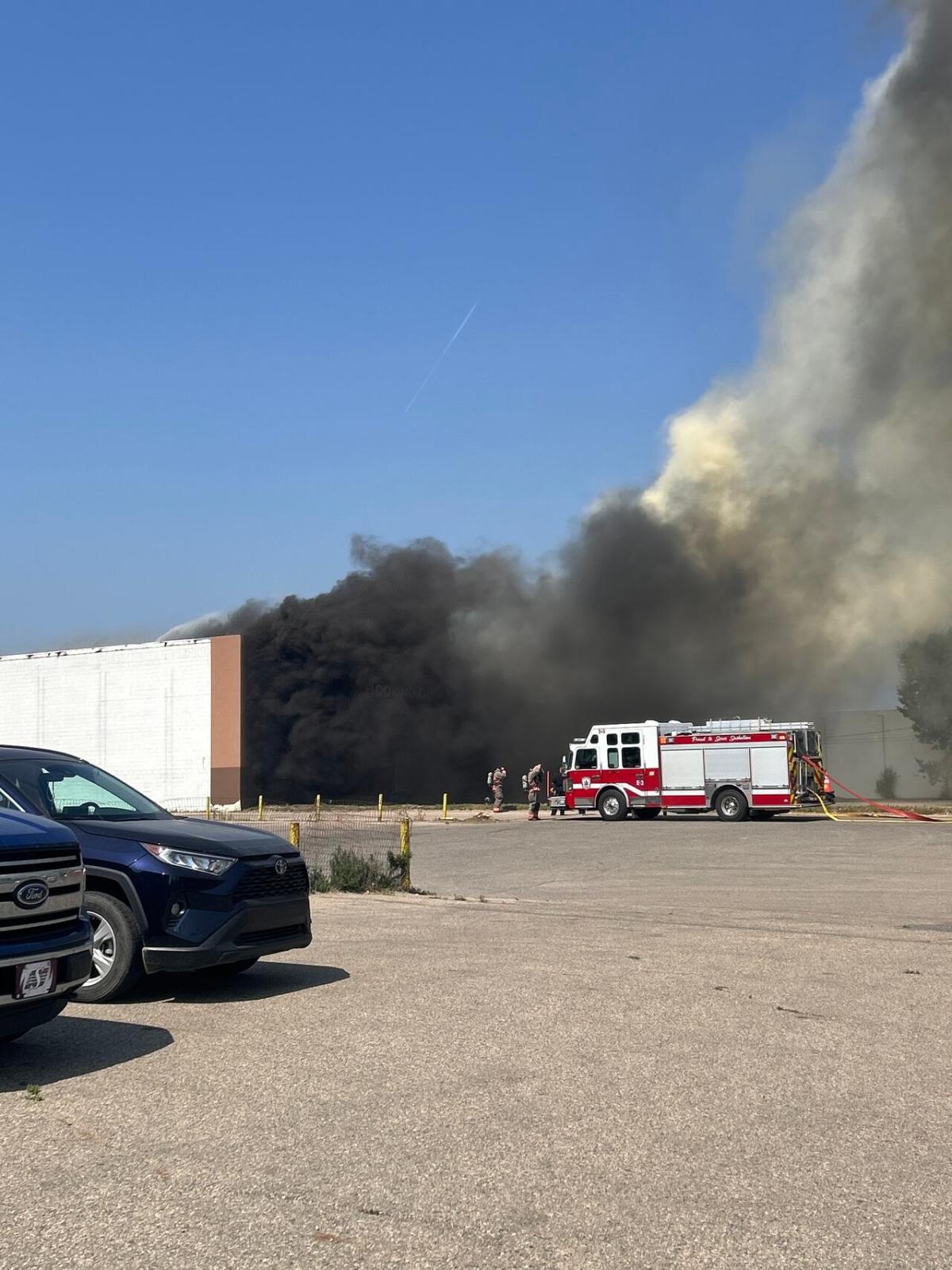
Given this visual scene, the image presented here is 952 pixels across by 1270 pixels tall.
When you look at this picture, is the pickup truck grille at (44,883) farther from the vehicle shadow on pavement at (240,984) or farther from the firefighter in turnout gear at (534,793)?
the firefighter in turnout gear at (534,793)

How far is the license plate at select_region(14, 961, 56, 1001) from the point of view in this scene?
551cm

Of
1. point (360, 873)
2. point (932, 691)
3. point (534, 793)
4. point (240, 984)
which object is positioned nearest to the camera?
point (240, 984)

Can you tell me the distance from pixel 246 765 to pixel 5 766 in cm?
4549

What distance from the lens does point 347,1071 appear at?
18.9 ft

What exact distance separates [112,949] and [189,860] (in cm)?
73

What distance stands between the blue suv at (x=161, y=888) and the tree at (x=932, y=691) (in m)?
55.4

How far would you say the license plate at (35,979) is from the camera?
5508mm

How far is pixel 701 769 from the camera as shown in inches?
1329

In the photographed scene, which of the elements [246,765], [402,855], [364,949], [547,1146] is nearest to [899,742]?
[246,765]

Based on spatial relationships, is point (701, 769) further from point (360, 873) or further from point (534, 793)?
point (360, 873)

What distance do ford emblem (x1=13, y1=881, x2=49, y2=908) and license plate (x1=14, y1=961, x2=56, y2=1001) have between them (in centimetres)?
27

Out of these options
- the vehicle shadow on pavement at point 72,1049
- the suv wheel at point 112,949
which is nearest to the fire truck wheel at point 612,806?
the suv wheel at point 112,949

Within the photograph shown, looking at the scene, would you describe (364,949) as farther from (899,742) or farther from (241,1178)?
(899,742)

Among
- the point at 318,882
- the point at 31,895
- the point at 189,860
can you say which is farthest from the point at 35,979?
the point at 318,882
